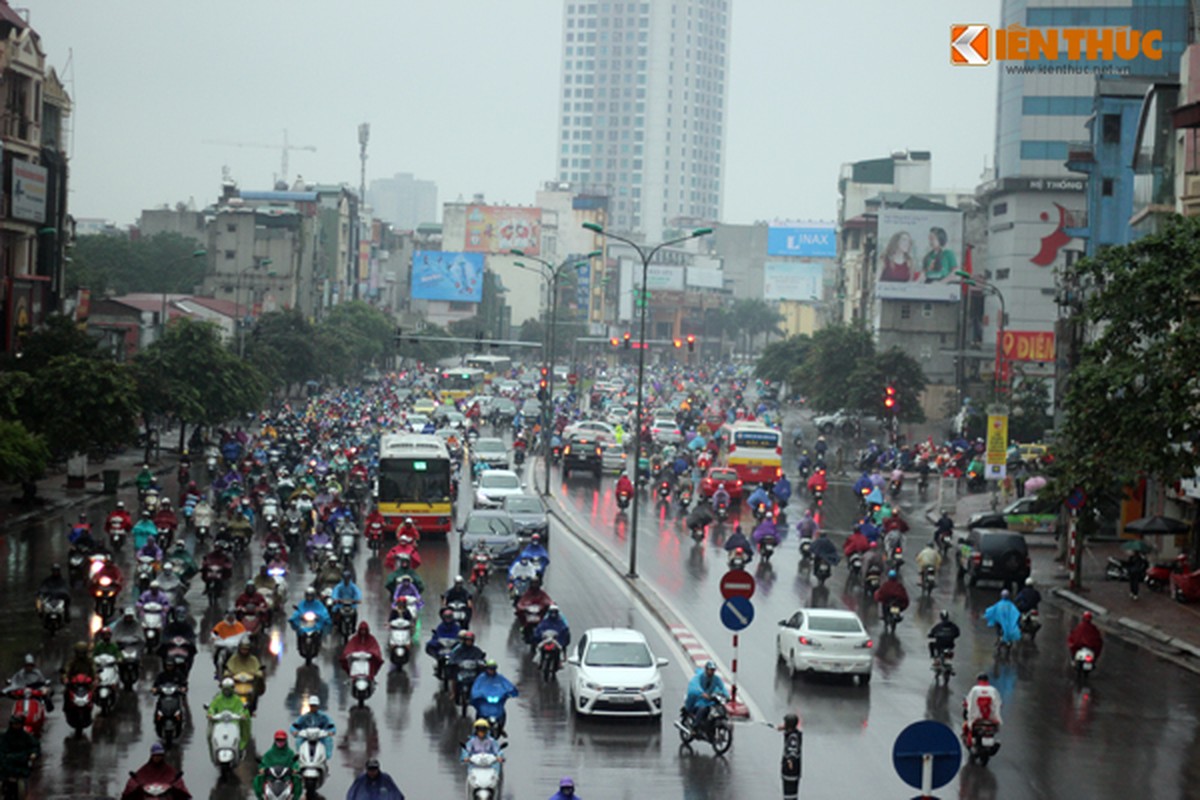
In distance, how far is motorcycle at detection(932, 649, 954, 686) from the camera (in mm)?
25516

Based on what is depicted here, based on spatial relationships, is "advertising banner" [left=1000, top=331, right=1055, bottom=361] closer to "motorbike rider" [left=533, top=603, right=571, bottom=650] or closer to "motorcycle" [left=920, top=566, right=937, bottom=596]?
"motorcycle" [left=920, top=566, right=937, bottom=596]

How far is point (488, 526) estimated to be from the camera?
36531mm

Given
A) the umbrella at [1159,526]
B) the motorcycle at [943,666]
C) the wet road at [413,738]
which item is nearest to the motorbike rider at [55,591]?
the wet road at [413,738]

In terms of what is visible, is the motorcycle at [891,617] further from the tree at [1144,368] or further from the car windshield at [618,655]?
the car windshield at [618,655]

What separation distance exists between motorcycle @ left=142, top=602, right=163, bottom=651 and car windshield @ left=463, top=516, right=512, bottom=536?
11443mm

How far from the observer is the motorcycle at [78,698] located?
64.2 feet

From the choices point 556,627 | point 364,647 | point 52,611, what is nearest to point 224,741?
point 364,647

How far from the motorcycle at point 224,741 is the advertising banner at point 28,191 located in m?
45.9

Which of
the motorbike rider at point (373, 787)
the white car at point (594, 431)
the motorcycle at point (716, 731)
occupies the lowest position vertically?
the motorcycle at point (716, 731)

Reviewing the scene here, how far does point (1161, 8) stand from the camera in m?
99.6

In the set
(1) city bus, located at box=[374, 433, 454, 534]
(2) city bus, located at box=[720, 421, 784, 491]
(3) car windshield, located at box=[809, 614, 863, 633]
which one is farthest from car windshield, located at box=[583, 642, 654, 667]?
(2) city bus, located at box=[720, 421, 784, 491]

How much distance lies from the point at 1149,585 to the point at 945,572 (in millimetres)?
4836

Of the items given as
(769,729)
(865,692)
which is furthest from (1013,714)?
(769,729)

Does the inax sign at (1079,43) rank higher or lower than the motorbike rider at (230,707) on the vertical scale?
higher
